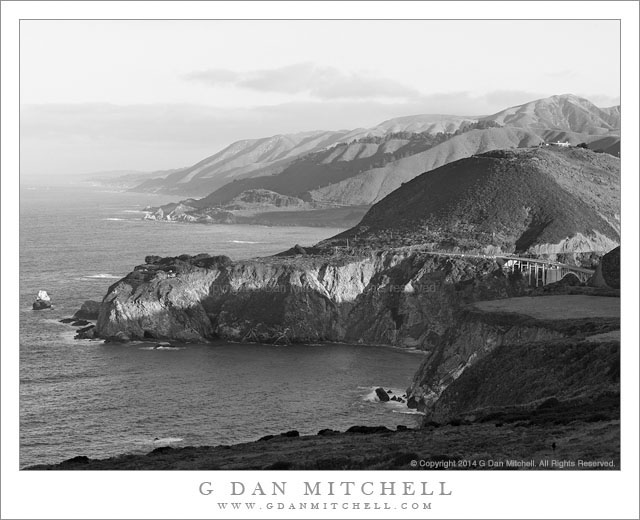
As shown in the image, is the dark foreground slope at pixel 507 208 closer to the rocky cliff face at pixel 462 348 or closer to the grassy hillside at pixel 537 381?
the rocky cliff face at pixel 462 348

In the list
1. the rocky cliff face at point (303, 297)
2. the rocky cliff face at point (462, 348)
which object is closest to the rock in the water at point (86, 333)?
the rocky cliff face at point (303, 297)

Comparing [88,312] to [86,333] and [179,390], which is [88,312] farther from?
[179,390]

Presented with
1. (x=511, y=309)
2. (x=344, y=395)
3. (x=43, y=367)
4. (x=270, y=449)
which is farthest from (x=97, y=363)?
(x=270, y=449)

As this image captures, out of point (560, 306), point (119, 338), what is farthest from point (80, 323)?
point (560, 306)

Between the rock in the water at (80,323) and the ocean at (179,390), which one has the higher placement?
the rock in the water at (80,323)

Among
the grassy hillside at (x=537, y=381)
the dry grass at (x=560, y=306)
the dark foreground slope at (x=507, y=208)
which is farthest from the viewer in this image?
the dark foreground slope at (x=507, y=208)

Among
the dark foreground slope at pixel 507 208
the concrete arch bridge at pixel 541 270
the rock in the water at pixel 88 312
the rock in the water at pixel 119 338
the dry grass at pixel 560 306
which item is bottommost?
the rock in the water at pixel 119 338

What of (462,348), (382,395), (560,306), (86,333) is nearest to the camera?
(382,395)
